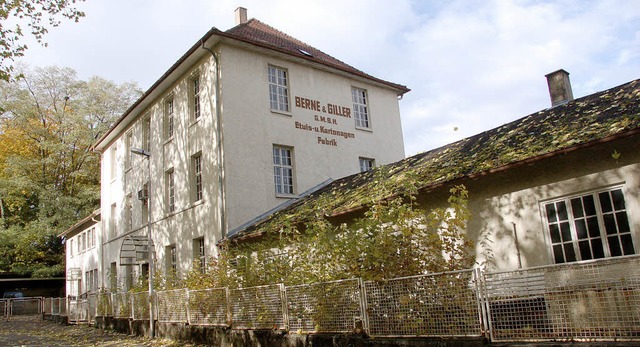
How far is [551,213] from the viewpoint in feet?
33.8

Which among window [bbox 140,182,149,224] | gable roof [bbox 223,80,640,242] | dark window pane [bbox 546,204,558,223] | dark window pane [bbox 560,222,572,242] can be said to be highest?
window [bbox 140,182,149,224]

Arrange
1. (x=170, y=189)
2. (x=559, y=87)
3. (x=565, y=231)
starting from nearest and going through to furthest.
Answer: (x=565, y=231) < (x=559, y=87) < (x=170, y=189)

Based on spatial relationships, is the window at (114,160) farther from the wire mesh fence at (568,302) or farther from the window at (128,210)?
the wire mesh fence at (568,302)

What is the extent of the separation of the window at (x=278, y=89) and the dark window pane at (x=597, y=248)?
13.1m

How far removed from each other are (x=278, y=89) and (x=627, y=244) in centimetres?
1414

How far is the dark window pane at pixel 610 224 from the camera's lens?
9.48 m

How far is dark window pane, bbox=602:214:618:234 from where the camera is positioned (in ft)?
31.1

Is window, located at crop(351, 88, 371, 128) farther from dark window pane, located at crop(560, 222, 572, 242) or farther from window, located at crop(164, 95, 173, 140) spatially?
dark window pane, located at crop(560, 222, 572, 242)

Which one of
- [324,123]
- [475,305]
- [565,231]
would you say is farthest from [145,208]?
[475,305]

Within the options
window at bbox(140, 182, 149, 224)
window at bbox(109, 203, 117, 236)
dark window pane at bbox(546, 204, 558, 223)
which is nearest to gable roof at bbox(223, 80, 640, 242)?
dark window pane at bbox(546, 204, 558, 223)

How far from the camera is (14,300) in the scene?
34375 mm

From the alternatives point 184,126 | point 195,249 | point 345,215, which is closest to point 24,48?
point 184,126

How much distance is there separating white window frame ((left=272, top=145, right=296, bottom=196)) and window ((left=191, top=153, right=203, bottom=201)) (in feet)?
9.98

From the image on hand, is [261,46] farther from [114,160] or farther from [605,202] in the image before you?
[114,160]
